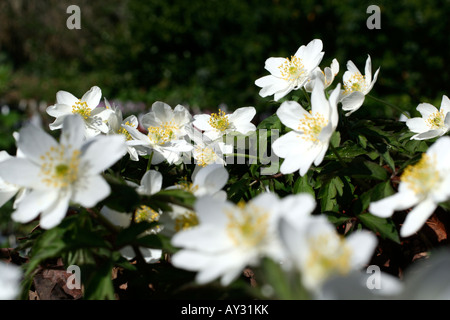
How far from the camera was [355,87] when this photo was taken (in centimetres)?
156

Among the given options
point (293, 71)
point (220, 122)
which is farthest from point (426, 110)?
point (220, 122)

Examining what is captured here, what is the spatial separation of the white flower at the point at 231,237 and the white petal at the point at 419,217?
26 centimetres

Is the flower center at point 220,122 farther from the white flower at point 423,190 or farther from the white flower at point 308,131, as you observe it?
the white flower at point 423,190

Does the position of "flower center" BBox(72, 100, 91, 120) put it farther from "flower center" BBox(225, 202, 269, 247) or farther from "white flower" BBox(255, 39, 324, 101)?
"flower center" BBox(225, 202, 269, 247)

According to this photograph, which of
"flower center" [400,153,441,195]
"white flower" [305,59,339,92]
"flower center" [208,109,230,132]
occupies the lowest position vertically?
"flower center" [400,153,441,195]

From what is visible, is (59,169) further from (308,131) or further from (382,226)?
(382,226)

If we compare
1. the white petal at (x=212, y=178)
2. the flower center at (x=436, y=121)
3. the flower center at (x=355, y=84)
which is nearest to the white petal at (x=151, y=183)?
the white petal at (x=212, y=178)

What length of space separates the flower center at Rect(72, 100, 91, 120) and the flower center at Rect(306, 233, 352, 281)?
1047 millimetres

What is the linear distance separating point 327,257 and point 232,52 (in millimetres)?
6055

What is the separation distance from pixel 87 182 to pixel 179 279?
0.31 metres

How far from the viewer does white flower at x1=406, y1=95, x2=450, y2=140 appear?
53.4 inches

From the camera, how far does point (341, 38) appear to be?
5.91 m

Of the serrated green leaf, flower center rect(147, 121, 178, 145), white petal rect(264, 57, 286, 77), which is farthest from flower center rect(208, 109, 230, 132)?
the serrated green leaf

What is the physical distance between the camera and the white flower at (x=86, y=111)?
1463 millimetres
